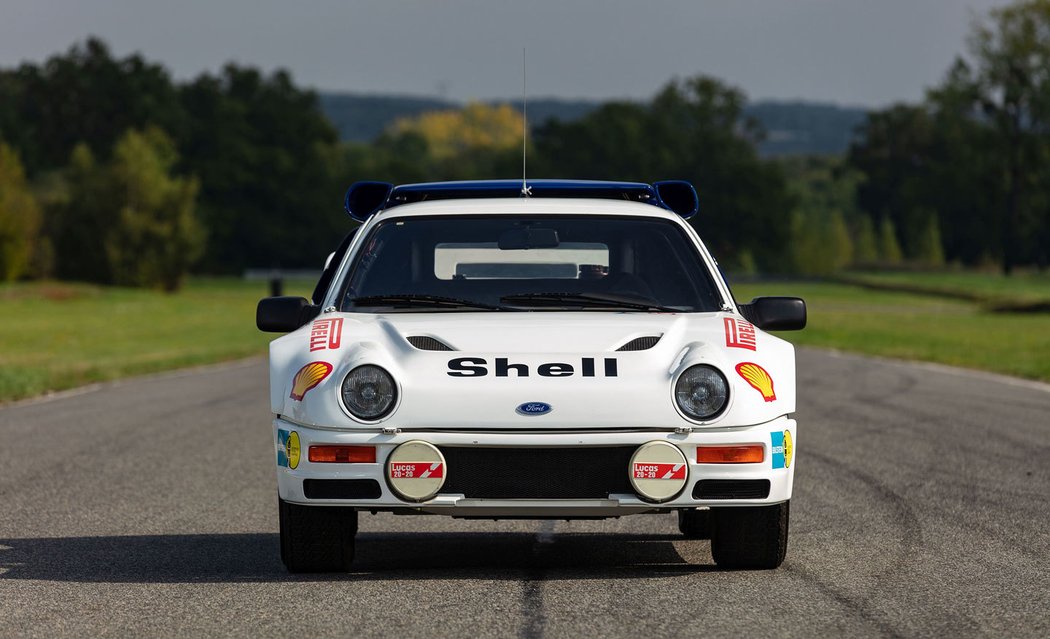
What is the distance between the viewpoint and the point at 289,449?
21.7 ft

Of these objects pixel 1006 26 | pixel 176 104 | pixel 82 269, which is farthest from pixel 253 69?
pixel 1006 26

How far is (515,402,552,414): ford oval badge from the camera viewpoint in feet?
21.0

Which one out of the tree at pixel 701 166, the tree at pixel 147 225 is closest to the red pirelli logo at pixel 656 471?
the tree at pixel 147 225

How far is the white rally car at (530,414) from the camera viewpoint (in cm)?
642

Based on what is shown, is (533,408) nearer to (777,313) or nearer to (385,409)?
(385,409)

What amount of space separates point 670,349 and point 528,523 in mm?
2638

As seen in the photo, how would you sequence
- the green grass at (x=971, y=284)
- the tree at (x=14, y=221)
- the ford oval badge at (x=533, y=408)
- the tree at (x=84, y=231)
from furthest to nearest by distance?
1. the tree at (x=84, y=231)
2. the tree at (x=14, y=221)
3. the green grass at (x=971, y=284)
4. the ford oval badge at (x=533, y=408)

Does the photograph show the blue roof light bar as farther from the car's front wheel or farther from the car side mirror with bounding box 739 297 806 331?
the car's front wheel

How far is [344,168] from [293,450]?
414ft

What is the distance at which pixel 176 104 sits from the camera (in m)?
120

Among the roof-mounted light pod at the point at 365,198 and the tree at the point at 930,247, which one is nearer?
the roof-mounted light pod at the point at 365,198

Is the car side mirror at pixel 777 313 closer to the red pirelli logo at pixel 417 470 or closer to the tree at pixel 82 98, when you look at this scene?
the red pirelli logo at pixel 417 470

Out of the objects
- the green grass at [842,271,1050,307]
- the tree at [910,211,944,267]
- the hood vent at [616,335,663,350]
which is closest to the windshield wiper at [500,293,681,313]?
the hood vent at [616,335,663,350]

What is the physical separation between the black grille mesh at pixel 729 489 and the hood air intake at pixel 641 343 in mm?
579
